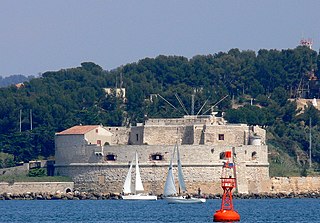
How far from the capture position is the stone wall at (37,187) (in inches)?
2913

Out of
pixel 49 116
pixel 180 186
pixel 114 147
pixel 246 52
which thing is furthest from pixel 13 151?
pixel 246 52

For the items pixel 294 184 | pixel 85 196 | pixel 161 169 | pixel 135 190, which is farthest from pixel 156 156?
pixel 294 184

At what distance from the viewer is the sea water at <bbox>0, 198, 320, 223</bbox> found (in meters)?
55.6

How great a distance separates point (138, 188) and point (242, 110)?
49.6 ft

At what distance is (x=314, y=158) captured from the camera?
8462 cm

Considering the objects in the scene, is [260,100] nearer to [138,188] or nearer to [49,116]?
[49,116]

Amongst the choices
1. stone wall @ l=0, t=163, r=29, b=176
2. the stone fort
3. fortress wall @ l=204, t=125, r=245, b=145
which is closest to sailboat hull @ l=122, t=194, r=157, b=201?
the stone fort

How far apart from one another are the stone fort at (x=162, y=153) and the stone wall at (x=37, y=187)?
2.55 feet

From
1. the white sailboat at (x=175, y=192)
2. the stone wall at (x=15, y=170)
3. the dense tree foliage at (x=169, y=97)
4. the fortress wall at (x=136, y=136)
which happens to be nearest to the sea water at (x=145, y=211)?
the white sailboat at (x=175, y=192)

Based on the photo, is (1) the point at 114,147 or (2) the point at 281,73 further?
(2) the point at 281,73

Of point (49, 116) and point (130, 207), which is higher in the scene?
point (49, 116)

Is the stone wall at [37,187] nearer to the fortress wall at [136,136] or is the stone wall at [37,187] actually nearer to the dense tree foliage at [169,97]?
the fortress wall at [136,136]

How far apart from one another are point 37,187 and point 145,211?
1470 cm

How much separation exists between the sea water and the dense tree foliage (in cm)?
1220
